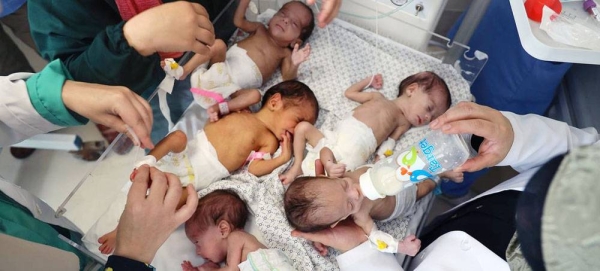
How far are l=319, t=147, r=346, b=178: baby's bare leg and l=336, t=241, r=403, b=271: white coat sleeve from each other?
10.0 inches

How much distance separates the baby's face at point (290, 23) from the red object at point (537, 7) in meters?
0.98

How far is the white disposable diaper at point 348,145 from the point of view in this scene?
162 centimetres

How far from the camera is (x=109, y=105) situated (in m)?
0.98

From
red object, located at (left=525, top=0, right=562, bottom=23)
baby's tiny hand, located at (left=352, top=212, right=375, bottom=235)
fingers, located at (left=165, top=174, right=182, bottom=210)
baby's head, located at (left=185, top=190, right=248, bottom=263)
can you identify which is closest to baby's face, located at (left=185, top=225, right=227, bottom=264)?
baby's head, located at (left=185, top=190, right=248, bottom=263)

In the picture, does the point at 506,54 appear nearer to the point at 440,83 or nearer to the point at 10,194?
the point at 440,83

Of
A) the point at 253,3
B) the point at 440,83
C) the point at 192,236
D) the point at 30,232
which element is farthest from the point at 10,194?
the point at 440,83

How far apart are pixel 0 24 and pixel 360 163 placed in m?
1.81

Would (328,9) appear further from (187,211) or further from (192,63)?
(187,211)

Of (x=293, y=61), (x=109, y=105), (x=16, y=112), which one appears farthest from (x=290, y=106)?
(x=16, y=112)

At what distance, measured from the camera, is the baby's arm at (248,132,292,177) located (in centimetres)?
160

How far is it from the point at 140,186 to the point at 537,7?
1.18 m

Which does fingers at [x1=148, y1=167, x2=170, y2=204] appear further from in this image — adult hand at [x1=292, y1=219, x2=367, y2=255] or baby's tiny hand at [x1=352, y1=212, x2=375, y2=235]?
baby's tiny hand at [x1=352, y1=212, x2=375, y2=235]

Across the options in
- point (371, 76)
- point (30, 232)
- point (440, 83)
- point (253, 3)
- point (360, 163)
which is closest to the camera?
point (30, 232)

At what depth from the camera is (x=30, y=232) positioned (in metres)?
0.98
